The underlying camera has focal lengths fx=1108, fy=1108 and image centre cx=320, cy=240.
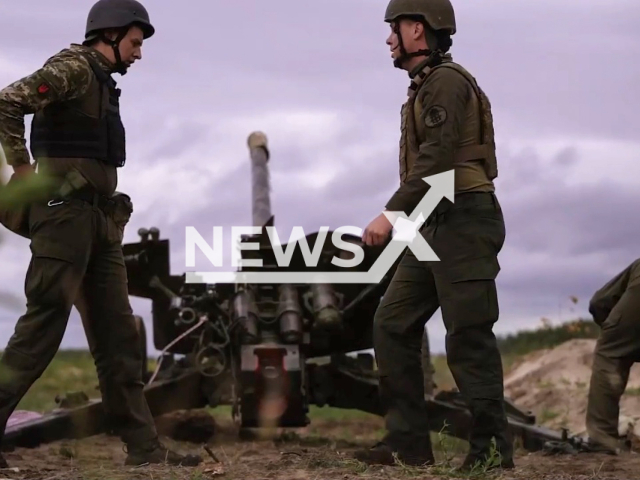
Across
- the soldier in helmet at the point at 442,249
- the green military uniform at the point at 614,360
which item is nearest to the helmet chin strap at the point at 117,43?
the soldier in helmet at the point at 442,249

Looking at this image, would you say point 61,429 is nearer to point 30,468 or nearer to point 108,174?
point 30,468

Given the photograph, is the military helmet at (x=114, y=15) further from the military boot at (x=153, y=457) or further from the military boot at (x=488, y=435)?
the military boot at (x=488, y=435)

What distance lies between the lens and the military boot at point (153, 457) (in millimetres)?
5621

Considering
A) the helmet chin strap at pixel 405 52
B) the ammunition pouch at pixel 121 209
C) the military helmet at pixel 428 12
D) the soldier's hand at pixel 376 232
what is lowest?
the soldier's hand at pixel 376 232

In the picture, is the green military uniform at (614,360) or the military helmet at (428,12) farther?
the green military uniform at (614,360)

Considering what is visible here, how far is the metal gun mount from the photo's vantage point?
7.53m

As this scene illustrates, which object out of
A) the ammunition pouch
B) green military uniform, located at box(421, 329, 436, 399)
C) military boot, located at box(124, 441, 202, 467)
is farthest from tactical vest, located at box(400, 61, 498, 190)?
green military uniform, located at box(421, 329, 436, 399)

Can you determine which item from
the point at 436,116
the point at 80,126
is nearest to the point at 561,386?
the point at 436,116

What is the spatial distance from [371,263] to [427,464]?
3.38 meters

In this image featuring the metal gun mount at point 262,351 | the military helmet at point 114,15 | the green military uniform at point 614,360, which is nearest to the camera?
the military helmet at point 114,15

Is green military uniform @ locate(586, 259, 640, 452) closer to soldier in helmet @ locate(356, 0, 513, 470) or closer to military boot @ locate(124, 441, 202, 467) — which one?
soldier in helmet @ locate(356, 0, 513, 470)

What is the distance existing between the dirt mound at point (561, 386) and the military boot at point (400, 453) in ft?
12.0

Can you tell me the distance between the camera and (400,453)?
17.4 feet

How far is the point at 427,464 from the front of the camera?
5.20 m
